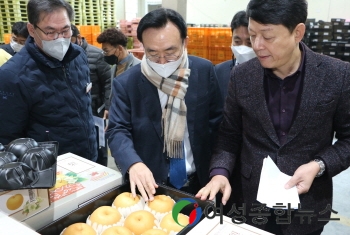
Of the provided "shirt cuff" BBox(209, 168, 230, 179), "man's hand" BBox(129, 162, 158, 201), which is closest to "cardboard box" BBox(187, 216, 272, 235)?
"man's hand" BBox(129, 162, 158, 201)

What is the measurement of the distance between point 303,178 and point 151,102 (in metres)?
0.74

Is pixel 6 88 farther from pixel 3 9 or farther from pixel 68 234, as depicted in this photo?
pixel 3 9

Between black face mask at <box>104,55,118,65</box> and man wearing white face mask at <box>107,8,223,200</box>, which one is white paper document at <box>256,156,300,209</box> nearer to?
man wearing white face mask at <box>107,8,223,200</box>

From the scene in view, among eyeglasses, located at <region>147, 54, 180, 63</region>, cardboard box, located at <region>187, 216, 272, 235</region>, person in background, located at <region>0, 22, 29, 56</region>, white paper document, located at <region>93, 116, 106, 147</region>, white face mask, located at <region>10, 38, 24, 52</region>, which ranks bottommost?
white paper document, located at <region>93, 116, 106, 147</region>

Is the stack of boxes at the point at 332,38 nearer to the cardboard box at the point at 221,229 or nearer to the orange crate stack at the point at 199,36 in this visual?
the orange crate stack at the point at 199,36

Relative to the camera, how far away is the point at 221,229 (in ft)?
3.25

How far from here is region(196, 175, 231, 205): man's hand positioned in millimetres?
1186

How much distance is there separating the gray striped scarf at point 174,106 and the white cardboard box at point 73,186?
286 millimetres

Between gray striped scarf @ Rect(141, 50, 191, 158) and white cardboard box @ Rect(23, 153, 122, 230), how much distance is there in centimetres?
29

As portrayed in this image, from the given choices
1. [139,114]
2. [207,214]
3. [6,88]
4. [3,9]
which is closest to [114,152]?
[139,114]

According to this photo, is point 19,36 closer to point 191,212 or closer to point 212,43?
point 191,212

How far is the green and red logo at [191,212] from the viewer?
1.07 m

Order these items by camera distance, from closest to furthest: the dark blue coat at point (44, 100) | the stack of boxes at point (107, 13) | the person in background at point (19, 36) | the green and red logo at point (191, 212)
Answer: the green and red logo at point (191, 212) < the dark blue coat at point (44, 100) < the person in background at point (19, 36) < the stack of boxes at point (107, 13)

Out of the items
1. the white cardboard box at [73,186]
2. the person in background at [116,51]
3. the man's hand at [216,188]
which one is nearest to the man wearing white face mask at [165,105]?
the white cardboard box at [73,186]
